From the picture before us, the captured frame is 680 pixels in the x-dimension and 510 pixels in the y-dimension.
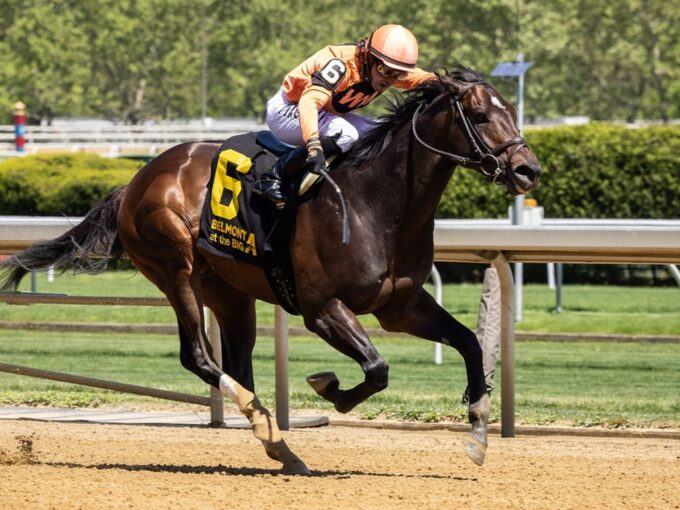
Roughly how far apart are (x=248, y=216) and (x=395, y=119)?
814mm

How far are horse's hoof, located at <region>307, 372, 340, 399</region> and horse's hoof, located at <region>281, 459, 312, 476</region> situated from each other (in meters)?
0.38

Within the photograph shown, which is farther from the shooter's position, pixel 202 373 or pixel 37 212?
pixel 37 212

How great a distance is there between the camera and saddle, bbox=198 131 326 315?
236 inches

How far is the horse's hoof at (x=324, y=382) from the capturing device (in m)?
5.83

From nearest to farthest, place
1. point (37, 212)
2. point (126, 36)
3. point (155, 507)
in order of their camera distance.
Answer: point (155, 507) < point (37, 212) < point (126, 36)

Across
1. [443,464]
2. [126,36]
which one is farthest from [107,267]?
[126,36]

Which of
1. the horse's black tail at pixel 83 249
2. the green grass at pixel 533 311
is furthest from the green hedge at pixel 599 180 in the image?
the horse's black tail at pixel 83 249

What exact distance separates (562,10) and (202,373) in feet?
145

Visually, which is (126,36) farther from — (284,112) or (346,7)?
(284,112)

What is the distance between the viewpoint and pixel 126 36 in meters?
44.5

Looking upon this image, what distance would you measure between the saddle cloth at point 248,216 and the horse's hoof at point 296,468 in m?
0.71

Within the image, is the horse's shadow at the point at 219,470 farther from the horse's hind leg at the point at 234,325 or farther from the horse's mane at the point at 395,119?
the horse's mane at the point at 395,119

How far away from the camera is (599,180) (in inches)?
790

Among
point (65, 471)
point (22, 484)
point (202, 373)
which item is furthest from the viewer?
point (202, 373)
